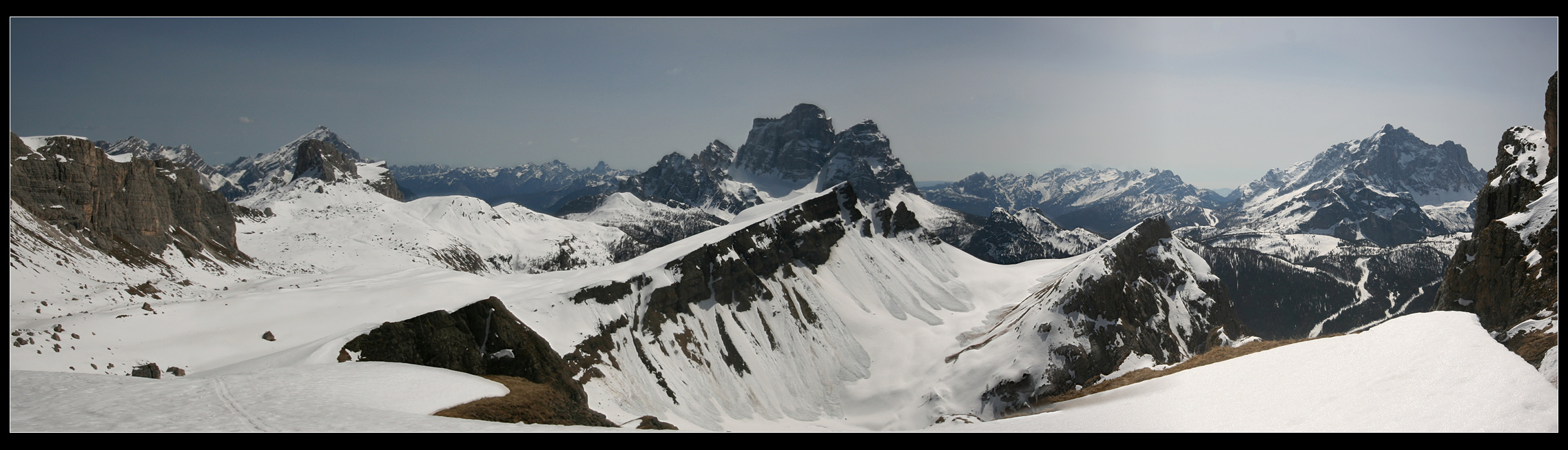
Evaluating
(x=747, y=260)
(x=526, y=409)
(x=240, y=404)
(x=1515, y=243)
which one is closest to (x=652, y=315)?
(x=747, y=260)

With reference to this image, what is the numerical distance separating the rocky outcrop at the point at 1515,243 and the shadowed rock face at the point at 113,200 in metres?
120

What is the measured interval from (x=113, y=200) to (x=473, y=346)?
75835mm

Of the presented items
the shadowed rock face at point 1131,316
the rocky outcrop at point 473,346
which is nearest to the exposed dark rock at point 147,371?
the rocky outcrop at point 473,346

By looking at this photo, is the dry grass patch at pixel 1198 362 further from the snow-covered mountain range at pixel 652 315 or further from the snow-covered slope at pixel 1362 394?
the snow-covered slope at pixel 1362 394

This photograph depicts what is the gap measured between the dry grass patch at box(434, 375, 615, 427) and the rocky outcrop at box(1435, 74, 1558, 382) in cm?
3889

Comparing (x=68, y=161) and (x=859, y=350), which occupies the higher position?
(x=68, y=161)

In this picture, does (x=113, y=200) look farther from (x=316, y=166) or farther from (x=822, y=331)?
(x=316, y=166)

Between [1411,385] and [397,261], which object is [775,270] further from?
[1411,385]

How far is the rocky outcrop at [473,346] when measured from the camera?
37.7m

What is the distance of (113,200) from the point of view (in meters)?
82.8

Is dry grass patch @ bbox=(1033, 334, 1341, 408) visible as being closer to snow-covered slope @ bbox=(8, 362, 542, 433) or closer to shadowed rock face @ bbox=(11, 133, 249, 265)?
Answer: snow-covered slope @ bbox=(8, 362, 542, 433)

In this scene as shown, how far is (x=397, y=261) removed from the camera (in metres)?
132
